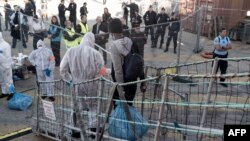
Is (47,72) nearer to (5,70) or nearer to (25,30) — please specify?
(5,70)

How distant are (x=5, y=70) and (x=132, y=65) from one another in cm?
441

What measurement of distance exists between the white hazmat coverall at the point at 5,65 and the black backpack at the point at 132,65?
3.95 metres

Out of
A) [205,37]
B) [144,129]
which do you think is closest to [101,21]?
[205,37]

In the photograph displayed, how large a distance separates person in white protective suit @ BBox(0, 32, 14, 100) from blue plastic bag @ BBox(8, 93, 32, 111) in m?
0.53

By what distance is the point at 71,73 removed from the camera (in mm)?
5871

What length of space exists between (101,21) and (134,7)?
5.32 m

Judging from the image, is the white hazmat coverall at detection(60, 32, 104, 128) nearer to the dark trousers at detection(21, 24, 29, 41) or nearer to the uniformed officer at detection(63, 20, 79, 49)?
the uniformed officer at detection(63, 20, 79, 49)

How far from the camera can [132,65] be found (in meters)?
5.10

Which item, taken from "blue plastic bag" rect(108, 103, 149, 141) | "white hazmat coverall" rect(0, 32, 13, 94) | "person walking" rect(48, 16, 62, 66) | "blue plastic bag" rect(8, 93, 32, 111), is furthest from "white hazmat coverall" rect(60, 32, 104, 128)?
"person walking" rect(48, 16, 62, 66)

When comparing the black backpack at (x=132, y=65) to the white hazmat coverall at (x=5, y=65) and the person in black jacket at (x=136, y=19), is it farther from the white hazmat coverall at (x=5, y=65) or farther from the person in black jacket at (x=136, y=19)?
the person in black jacket at (x=136, y=19)

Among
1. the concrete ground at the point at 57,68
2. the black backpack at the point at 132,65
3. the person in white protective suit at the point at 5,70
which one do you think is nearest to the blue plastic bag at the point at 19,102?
the concrete ground at the point at 57,68

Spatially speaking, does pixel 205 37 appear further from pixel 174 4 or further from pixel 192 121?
pixel 192 121

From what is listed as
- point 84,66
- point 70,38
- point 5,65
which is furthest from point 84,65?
point 70,38

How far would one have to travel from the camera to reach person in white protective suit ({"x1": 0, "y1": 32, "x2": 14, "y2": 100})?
8.14m
